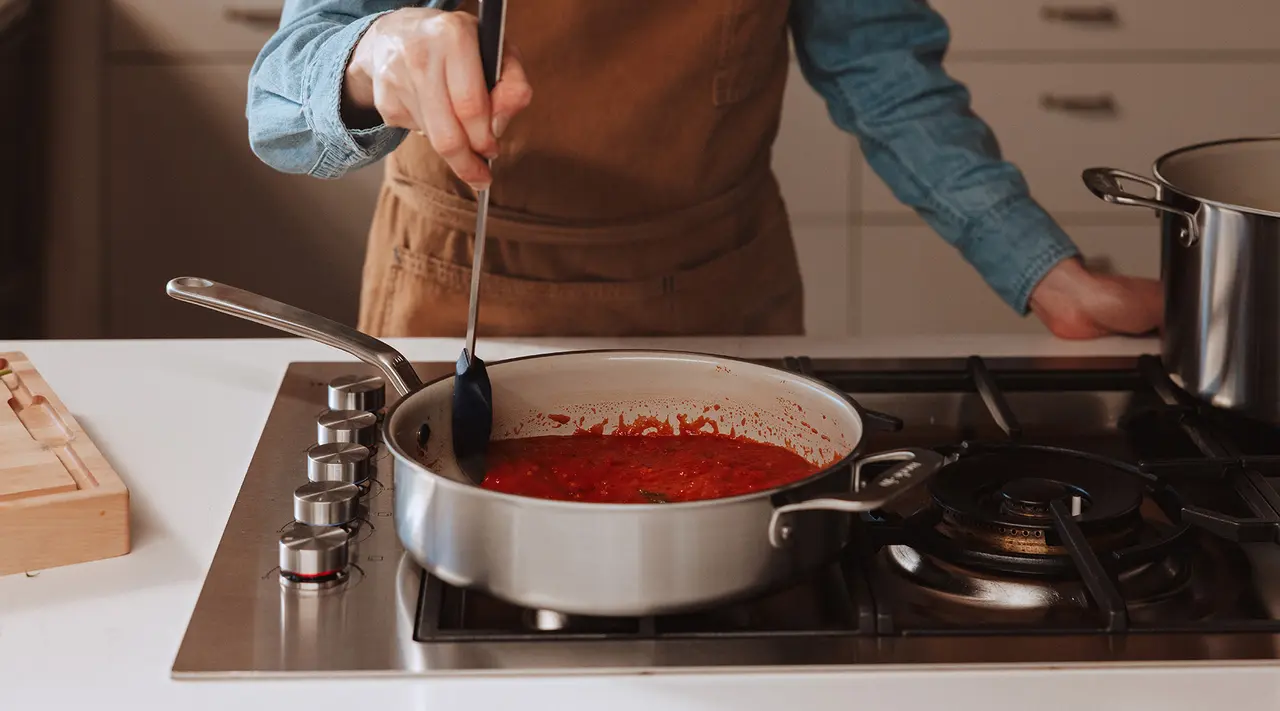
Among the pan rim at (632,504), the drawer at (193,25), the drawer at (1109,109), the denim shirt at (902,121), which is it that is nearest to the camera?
the pan rim at (632,504)

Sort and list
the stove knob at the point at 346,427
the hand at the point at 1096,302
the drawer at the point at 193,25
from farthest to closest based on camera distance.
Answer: the drawer at the point at 193,25 → the hand at the point at 1096,302 → the stove knob at the point at 346,427

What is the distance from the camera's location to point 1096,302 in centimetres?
111

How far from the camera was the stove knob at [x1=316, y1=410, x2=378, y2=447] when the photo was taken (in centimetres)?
83

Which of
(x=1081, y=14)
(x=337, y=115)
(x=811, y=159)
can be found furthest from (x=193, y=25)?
(x=337, y=115)

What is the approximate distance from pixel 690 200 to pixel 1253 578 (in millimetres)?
683

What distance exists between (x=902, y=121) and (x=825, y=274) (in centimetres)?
138

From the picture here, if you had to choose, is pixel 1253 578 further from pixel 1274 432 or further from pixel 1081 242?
pixel 1081 242

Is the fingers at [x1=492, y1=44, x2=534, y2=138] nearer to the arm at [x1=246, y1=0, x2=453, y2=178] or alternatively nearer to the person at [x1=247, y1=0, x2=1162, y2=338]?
the arm at [x1=246, y1=0, x2=453, y2=178]

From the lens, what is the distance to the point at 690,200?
128 centimetres

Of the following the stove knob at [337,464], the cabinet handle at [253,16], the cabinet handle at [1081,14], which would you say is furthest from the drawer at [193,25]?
the stove knob at [337,464]

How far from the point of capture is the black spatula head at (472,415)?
0.76 metres

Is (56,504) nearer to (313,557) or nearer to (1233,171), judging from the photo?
(313,557)

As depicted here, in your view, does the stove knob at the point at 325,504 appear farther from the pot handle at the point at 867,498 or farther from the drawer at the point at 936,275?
the drawer at the point at 936,275

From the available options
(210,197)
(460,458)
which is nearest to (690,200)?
(460,458)
